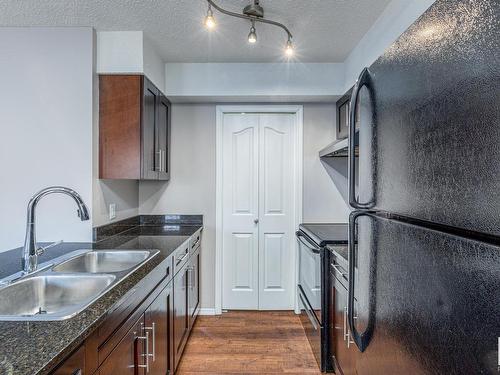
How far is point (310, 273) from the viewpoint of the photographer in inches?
105

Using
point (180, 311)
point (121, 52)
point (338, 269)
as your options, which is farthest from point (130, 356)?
point (121, 52)

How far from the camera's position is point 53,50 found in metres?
2.27

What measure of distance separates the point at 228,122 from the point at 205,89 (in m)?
0.46

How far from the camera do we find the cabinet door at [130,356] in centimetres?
121

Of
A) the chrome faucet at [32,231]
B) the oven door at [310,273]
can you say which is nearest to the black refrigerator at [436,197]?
the chrome faucet at [32,231]

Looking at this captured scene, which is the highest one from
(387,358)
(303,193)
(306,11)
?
(306,11)

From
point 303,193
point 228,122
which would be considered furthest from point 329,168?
point 228,122

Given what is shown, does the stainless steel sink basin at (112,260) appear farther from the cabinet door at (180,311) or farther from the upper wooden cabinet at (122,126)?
the upper wooden cabinet at (122,126)

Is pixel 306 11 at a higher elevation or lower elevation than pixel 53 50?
higher

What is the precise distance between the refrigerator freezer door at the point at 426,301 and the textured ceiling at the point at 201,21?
1654 millimetres

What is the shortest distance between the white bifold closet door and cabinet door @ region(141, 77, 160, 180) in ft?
2.69

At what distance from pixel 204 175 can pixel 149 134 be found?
2.86ft

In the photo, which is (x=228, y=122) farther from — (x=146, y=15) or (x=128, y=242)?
(x=128, y=242)

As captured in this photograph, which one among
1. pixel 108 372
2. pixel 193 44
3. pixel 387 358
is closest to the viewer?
pixel 387 358
